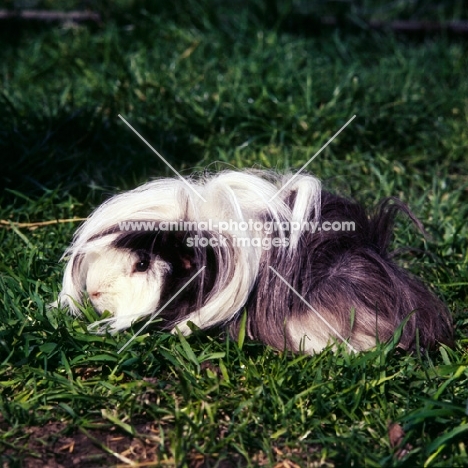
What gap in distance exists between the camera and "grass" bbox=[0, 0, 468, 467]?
2.12 meters

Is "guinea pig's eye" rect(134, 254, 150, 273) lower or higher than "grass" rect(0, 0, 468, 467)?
higher

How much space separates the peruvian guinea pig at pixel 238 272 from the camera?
95.0 inches

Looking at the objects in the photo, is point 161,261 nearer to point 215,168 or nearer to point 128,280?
point 128,280

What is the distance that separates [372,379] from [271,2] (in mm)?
3524

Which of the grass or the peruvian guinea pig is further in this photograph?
the peruvian guinea pig

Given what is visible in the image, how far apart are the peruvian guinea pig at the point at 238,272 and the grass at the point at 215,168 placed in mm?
87

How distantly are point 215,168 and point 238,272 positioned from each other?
1150 millimetres

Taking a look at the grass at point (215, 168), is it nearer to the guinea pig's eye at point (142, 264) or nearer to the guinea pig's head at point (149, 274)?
the guinea pig's head at point (149, 274)

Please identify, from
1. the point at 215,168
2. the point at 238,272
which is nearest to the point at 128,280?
the point at 238,272

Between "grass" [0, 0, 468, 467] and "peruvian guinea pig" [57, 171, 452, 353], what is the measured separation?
87mm

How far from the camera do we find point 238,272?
93.4 inches

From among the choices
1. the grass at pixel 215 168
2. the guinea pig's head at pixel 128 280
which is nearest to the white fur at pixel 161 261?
the guinea pig's head at pixel 128 280

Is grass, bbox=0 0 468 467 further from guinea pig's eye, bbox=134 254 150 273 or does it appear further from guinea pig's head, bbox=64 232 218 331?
guinea pig's eye, bbox=134 254 150 273

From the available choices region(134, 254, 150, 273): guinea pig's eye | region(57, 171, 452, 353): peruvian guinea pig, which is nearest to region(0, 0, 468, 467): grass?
region(57, 171, 452, 353): peruvian guinea pig
